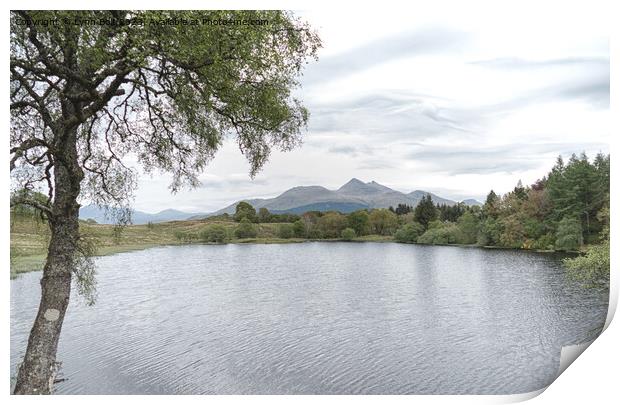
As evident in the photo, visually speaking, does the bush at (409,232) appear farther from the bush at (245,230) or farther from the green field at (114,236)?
the bush at (245,230)

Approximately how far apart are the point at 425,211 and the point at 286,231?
156 centimetres

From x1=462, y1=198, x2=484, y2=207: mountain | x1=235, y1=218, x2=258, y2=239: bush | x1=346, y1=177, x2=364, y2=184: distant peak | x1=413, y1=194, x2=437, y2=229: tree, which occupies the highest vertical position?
x1=346, y1=177, x2=364, y2=184: distant peak

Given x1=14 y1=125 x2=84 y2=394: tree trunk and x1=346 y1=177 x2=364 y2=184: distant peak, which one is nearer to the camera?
x1=14 y1=125 x2=84 y2=394: tree trunk

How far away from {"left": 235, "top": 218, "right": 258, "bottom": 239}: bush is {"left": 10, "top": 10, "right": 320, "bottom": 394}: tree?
653 millimetres

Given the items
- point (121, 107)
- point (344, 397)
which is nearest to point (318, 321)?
point (344, 397)

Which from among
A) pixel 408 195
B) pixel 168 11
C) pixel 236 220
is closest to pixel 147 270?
pixel 236 220

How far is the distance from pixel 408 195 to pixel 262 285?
193 cm

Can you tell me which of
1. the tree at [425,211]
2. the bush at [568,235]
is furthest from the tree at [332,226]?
the bush at [568,235]

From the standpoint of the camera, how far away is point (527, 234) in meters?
5.09

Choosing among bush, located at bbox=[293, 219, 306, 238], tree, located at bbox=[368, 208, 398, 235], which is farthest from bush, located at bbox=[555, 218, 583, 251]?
bush, located at bbox=[293, 219, 306, 238]

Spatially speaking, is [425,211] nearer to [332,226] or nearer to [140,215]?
[332,226]

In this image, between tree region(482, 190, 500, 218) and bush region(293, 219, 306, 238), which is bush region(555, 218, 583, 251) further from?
bush region(293, 219, 306, 238)

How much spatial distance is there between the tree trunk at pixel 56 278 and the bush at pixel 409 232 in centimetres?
335

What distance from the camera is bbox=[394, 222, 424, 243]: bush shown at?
5.22m
